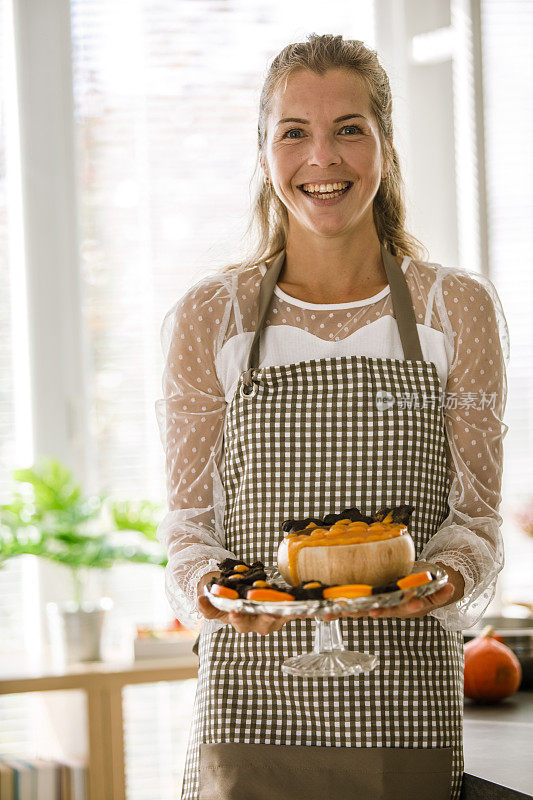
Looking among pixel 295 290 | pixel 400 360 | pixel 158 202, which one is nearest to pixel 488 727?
pixel 400 360

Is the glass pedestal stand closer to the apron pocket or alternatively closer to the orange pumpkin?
the apron pocket

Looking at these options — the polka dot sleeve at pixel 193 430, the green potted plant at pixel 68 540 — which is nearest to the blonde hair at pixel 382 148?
the polka dot sleeve at pixel 193 430

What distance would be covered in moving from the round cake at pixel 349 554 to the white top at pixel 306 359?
212 millimetres

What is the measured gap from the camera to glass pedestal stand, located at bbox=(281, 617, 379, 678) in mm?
1096

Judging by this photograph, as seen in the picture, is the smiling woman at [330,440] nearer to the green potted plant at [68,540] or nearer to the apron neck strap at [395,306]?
the apron neck strap at [395,306]

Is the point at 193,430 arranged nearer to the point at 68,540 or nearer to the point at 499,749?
the point at 499,749

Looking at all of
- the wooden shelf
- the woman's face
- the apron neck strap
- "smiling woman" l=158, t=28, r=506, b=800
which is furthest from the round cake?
the wooden shelf

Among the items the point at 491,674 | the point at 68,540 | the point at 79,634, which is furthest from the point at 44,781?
the point at 491,674

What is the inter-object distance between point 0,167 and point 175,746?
5.62ft

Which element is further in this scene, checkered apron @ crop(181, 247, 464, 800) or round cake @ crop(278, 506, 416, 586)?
checkered apron @ crop(181, 247, 464, 800)

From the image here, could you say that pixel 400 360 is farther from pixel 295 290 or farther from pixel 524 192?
pixel 524 192

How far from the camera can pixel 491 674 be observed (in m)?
1.47

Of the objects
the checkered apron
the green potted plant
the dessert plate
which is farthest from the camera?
the green potted plant

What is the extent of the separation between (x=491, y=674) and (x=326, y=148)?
792 mm
